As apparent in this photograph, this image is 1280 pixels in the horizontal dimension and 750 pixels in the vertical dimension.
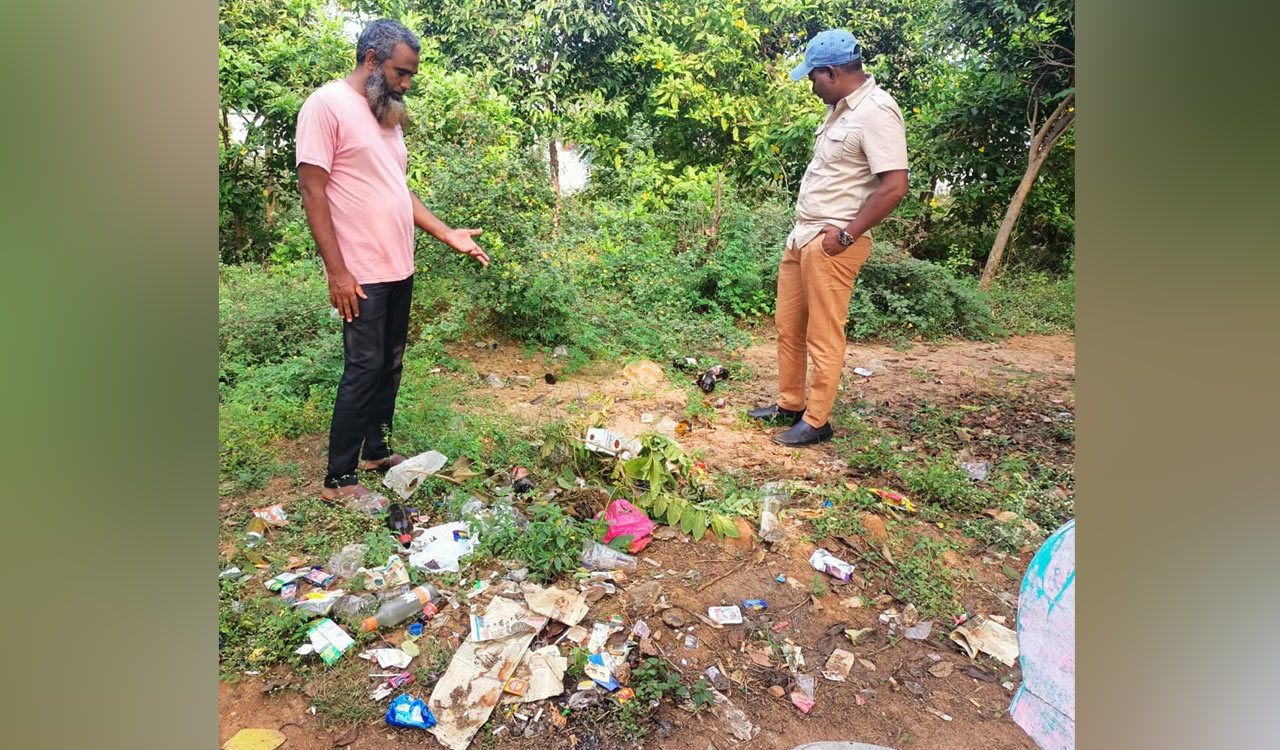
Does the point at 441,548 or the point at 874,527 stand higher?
the point at 874,527

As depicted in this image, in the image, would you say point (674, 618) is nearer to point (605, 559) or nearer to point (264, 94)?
point (605, 559)

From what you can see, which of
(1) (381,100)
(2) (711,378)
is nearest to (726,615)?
(1) (381,100)

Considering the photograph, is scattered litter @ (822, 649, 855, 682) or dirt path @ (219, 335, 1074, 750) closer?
dirt path @ (219, 335, 1074, 750)

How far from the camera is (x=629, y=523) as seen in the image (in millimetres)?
2148

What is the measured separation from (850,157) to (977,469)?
1.23m

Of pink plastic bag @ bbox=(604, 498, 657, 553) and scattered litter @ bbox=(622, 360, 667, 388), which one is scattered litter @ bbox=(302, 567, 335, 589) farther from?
scattered litter @ bbox=(622, 360, 667, 388)

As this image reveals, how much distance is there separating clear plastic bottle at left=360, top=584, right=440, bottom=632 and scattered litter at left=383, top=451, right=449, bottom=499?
57cm

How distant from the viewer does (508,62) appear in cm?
583

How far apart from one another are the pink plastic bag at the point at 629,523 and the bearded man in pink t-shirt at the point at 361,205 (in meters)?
0.78

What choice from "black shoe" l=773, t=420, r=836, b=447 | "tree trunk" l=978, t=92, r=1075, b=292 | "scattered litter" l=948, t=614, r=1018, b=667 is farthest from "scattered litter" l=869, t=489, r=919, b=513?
"tree trunk" l=978, t=92, r=1075, b=292

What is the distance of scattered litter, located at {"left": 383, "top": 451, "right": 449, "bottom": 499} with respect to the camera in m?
2.38

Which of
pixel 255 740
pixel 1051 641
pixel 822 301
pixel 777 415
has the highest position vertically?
pixel 822 301

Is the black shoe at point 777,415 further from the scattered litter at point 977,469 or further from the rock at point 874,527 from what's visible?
the rock at point 874,527
